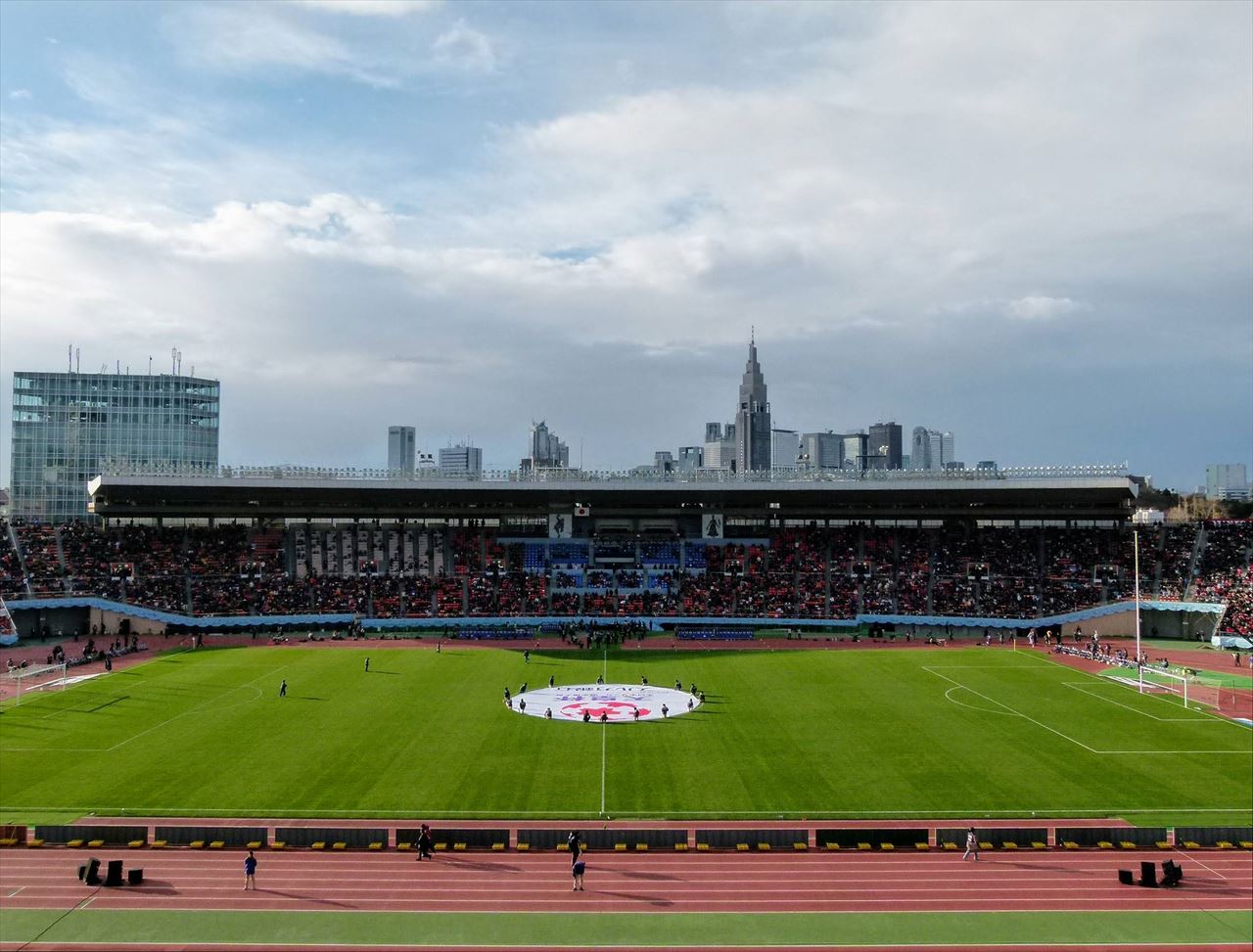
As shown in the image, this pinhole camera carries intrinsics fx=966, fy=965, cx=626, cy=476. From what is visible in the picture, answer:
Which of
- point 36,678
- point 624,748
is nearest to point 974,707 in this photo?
point 624,748

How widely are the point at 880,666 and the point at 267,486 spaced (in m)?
58.3

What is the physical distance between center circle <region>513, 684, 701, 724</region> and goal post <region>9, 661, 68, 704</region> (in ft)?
95.1

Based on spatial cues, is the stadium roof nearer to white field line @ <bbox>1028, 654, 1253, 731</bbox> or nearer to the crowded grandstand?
the crowded grandstand

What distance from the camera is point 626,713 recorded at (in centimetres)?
5206

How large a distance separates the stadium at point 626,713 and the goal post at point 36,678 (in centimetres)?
58

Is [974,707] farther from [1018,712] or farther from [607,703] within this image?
[607,703]

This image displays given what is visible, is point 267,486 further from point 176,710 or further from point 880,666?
point 880,666

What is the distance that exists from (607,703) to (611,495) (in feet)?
142

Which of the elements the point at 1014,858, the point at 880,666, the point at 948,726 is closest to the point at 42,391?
the point at 880,666

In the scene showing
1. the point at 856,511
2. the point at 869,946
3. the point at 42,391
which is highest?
the point at 42,391

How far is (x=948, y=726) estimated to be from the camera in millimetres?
49375

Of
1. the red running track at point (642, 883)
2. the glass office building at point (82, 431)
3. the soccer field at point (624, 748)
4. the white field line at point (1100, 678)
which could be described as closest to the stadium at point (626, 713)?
the red running track at point (642, 883)

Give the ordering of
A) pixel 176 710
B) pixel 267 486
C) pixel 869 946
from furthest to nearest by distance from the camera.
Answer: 1. pixel 267 486
2. pixel 176 710
3. pixel 869 946

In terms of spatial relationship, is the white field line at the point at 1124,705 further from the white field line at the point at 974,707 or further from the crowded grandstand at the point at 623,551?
the crowded grandstand at the point at 623,551
